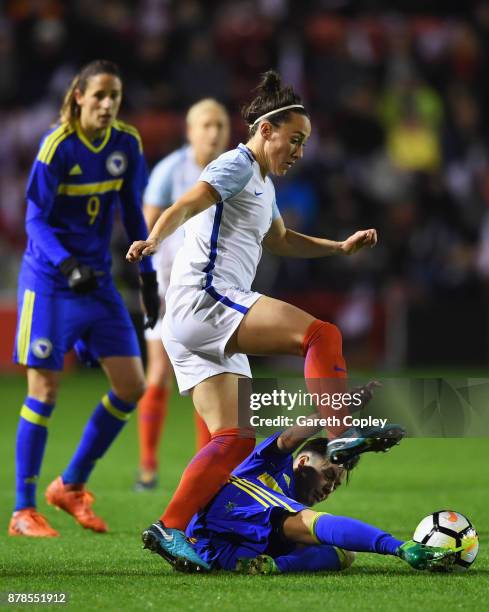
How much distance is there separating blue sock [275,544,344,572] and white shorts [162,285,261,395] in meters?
0.70

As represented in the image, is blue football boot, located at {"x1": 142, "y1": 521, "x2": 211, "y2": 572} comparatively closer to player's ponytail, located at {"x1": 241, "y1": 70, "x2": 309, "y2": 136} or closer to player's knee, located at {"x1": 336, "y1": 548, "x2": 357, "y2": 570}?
player's knee, located at {"x1": 336, "y1": 548, "x2": 357, "y2": 570}

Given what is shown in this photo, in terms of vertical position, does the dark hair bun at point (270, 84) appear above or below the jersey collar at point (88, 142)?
above

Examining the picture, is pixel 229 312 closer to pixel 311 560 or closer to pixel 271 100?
pixel 271 100

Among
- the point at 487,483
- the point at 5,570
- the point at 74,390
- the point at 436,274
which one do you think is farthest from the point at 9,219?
the point at 5,570

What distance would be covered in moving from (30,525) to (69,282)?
1100 mm

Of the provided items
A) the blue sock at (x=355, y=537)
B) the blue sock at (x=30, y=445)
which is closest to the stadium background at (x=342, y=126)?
the blue sock at (x=30, y=445)

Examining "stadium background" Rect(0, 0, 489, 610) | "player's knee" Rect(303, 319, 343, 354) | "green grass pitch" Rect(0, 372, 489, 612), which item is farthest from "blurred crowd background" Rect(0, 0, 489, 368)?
"player's knee" Rect(303, 319, 343, 354)

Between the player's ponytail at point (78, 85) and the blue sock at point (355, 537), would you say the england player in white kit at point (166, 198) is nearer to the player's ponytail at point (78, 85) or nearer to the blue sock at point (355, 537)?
the player's ponytail at point (78, 85)

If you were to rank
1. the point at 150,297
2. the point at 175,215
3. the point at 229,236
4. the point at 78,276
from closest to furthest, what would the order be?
the point at 175,215 < the point at 229,236 < the point at 78,276 < the point at 150,297

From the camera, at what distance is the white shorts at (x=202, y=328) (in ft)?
14.7

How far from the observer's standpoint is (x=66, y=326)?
5742 mm

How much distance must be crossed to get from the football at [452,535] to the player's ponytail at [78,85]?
99.5 inches

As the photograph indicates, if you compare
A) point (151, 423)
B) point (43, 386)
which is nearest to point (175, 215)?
point (43, 386)

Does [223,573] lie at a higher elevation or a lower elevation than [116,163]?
lower
